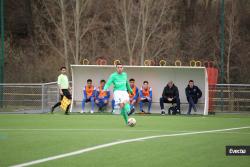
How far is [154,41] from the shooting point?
48094mm

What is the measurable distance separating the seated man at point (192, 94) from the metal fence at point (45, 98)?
53.5 inches

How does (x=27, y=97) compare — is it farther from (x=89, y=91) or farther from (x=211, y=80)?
(x=211, y=80)

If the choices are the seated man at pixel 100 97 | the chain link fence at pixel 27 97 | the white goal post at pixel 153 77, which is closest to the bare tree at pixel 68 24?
the chain link fence at pixel 27 97

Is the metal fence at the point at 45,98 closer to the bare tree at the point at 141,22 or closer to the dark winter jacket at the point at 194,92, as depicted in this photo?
the dark winter jacket at the point at 194,92

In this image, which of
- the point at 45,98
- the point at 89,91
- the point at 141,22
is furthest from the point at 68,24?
the point at 89,91

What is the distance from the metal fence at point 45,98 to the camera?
3372 centimetres

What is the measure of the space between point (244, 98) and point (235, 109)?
1063 millimetres

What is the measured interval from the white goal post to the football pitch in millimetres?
11566

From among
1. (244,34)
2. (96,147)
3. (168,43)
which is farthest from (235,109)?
(96,147)

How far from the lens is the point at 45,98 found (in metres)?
33.6

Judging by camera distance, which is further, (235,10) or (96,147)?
(235,10)

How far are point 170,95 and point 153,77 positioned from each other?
211 centimetres

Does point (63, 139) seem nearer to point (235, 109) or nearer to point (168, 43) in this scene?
point (235, 109)

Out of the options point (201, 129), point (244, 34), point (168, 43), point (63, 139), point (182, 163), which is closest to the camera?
point (182, 163)
